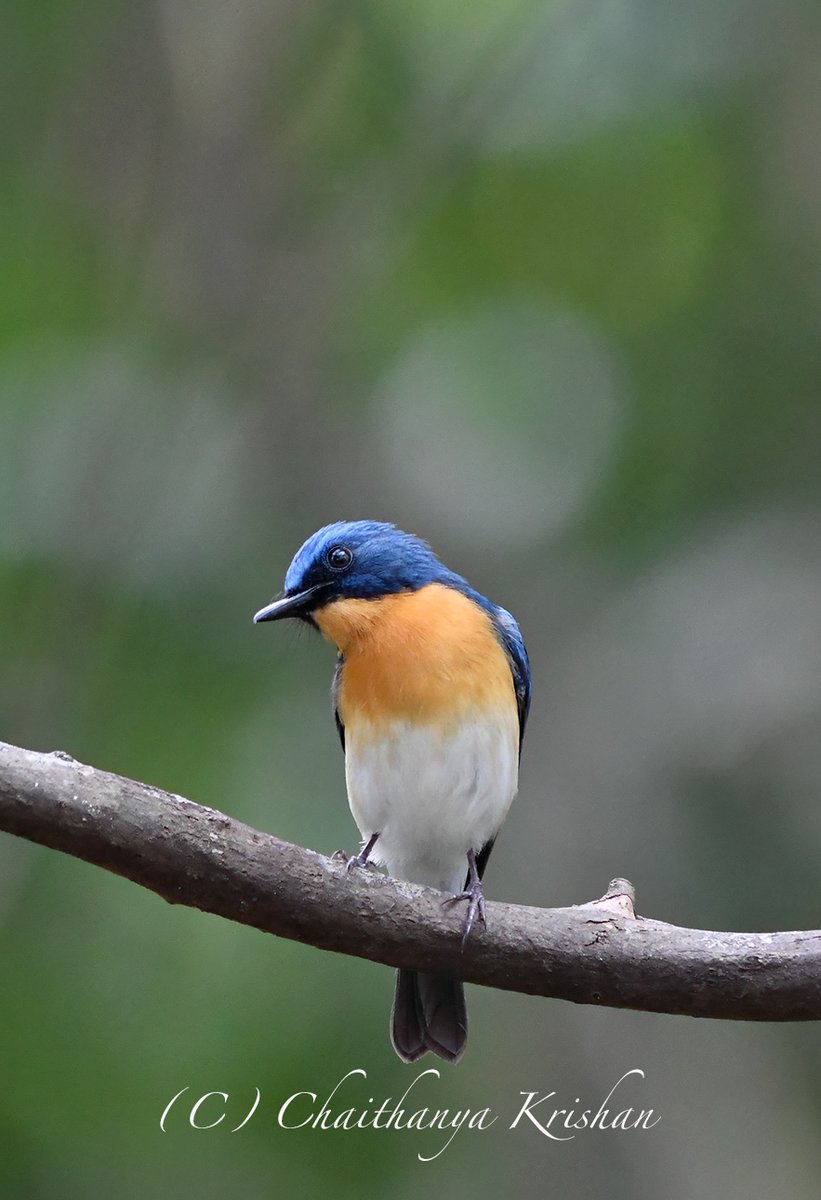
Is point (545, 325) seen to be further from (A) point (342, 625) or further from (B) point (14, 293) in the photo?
(A) point (342, 625)

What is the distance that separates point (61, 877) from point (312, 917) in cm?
279

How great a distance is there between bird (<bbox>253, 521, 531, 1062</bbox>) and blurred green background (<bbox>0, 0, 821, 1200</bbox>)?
115 centimetres

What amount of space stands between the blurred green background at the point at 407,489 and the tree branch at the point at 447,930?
219cm

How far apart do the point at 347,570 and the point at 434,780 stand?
699mm

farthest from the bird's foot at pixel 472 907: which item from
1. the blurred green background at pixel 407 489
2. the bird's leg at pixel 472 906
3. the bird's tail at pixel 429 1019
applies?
the blurred green background at pixel 407 489

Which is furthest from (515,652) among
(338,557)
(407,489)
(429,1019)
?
(407,489)

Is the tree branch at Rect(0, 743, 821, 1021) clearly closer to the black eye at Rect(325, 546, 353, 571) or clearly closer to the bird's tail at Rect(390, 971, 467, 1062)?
the bird's tail at Rect(390, 971, 467, 1062)

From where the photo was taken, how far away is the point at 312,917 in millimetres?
3238

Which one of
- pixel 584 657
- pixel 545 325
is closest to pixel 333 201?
pixel 545 325

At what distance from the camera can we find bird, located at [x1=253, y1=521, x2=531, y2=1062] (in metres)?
4.27

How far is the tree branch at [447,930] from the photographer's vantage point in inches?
119

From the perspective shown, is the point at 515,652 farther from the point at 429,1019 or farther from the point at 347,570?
the point at 429,1019

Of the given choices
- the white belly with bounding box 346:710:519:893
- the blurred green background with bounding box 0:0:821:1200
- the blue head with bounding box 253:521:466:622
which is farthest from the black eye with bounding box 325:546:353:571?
the blurred green background with bounding box 0:0:821:1200

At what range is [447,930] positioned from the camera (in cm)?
343
